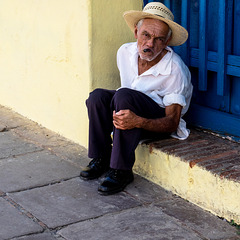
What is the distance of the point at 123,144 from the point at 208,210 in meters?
0.70

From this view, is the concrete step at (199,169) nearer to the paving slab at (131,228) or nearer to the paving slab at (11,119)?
the paving slab at (131,228)

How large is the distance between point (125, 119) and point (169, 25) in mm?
760

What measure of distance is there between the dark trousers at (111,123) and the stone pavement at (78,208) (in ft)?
0.78

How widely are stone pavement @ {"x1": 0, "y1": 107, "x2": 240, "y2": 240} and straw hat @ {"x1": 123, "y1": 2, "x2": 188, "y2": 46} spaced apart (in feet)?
3.42

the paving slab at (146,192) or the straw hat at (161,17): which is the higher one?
the straw hat at (161,17)

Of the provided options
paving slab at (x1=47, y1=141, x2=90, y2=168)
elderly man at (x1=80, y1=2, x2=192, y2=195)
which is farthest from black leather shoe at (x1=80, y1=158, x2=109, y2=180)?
paving slab at (x1=47, y1=141, x2=90, y2=168)

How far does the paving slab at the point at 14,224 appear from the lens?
3270 mm

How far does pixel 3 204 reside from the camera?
366cm

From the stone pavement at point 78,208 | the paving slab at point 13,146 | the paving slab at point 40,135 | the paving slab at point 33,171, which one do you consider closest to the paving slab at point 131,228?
the stone pavement at point 78,208

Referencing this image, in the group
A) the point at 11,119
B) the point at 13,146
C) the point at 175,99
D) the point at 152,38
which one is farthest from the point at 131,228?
the point at 11,119

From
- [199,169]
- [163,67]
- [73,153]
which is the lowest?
[73,153]

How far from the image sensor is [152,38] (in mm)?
3971

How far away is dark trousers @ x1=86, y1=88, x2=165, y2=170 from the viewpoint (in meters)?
3.80

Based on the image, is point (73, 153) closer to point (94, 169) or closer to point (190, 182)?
point (94, 169)
